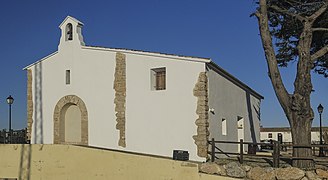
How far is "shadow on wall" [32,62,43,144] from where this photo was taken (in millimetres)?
18359

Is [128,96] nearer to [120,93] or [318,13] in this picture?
[120,93]

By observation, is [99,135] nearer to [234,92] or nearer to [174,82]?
[174,82]

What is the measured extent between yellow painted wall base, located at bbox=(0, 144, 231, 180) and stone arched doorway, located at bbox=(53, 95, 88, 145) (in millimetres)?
2576

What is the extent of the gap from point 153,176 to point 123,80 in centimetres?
492

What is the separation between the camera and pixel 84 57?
1772 cm

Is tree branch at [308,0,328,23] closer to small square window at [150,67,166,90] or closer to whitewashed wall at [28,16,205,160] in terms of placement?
whitewashed wall at [28,16,205,160]

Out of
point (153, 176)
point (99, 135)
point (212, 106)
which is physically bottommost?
point (153, 176)

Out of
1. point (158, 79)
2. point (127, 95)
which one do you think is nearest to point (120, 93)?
point (127, 95)

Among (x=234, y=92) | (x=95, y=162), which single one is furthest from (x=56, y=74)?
(x=234, y=92)

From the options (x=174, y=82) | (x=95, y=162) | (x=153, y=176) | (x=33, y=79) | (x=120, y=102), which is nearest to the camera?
(x=153, y=176)

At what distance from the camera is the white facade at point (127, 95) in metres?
15.3

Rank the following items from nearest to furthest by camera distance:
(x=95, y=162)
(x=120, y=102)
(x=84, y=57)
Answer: (x=95, y=162)
(x=120, y=102)
(x=84, y=57)

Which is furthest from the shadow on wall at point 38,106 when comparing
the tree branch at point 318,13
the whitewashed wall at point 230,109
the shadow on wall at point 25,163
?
the tree branch at point 318,13

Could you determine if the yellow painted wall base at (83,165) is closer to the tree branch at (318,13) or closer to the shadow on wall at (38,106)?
the shadow on wall at (38,106)
